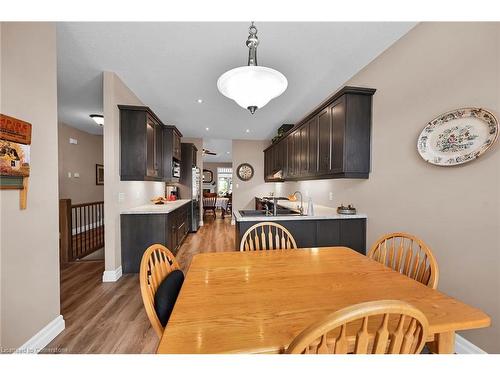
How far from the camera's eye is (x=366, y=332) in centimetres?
59

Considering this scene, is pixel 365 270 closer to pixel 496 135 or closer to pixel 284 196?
pixel 496 135

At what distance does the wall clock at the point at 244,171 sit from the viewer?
6.61 m

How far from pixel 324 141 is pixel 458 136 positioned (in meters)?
1.46

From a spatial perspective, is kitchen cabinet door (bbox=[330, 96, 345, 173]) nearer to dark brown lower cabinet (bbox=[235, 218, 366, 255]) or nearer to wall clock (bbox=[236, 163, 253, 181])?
dark brown lower cabinet (bbox=[235, 218, 366, 255])

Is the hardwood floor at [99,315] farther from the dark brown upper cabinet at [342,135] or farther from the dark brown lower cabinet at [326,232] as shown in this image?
the dark brown upper cabinet at [342,135]

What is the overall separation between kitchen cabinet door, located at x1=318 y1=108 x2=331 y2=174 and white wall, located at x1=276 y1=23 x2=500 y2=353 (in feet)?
1.75

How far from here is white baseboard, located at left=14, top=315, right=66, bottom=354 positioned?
1420 mm

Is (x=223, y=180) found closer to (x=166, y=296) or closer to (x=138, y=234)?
(x=138, y=234)

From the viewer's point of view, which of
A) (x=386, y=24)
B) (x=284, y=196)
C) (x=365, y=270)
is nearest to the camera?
(x=365, y=270)

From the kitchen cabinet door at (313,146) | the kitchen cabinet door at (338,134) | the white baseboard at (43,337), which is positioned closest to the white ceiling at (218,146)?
the kitchen cabinet door at (313,146)

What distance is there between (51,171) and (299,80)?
9.87 ft

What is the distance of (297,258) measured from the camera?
1.45 metres

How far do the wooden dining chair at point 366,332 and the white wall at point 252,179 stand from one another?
19.4 feet
